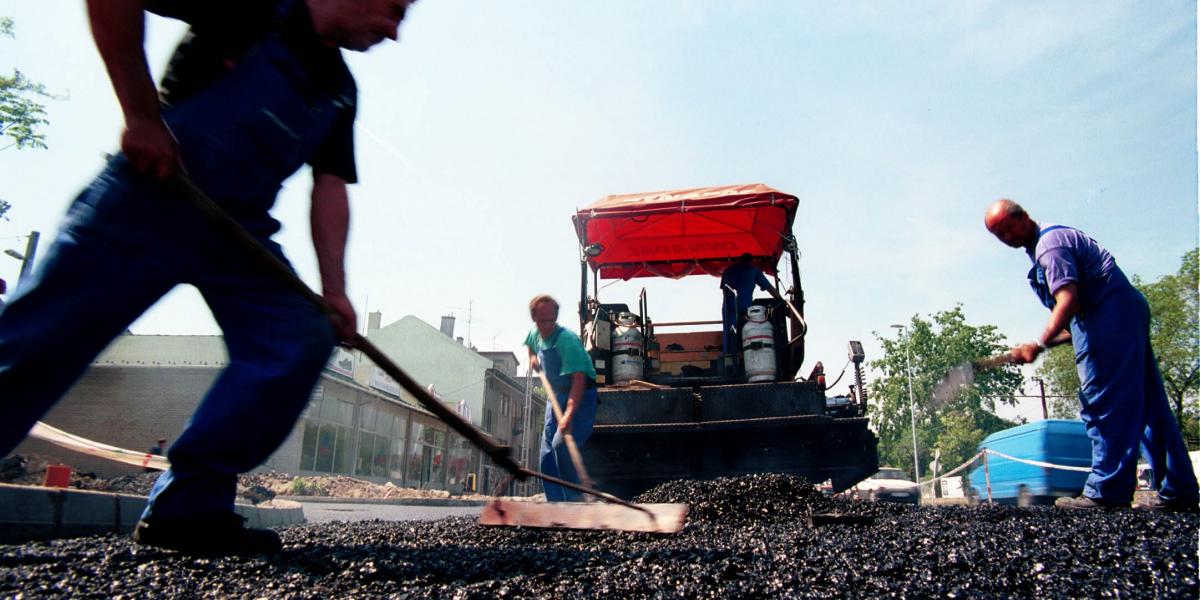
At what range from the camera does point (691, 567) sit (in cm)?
189

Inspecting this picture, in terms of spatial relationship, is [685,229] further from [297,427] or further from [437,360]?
[437,360]

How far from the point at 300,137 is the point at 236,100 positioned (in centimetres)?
19

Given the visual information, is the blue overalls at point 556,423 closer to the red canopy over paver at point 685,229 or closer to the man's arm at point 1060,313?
the red canopy over paver at point 685,229

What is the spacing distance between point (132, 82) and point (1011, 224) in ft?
13.2

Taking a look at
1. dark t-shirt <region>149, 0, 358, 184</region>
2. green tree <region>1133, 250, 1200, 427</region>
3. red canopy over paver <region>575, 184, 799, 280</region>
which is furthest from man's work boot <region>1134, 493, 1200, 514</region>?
green tree <region>1133, 250, 1200, 427</region>

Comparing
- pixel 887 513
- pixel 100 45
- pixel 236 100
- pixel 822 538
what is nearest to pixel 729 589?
pixel 822 538

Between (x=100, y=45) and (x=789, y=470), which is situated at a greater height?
(x=100, y=45)

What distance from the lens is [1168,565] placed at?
182 centimetres

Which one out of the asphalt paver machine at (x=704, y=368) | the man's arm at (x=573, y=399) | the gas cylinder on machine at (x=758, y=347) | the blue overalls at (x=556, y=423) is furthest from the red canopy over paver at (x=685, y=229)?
the man's arm at (x=573, y=399)

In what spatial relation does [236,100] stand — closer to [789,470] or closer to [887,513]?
[887,513]

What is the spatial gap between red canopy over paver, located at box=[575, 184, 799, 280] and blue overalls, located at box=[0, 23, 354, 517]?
5.84 metres

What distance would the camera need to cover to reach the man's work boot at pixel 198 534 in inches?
72.2

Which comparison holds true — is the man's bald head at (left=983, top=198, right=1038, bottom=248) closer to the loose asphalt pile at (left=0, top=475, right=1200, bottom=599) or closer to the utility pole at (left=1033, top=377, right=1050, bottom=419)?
the loose asphalt pile at (left=0, top=475, right=1200, bottom=599)

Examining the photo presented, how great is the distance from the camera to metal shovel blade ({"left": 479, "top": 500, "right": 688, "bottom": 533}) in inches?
109
